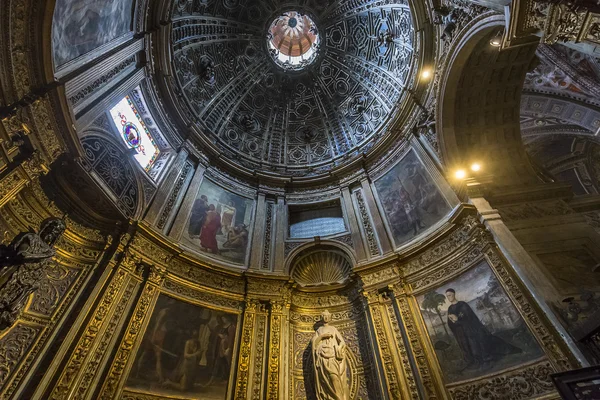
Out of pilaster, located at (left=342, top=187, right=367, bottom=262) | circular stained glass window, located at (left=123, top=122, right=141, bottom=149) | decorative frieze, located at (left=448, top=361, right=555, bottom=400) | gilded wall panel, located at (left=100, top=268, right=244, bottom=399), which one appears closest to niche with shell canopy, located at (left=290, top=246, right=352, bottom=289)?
pilaster, located at (left=342, top=187, right=367, bottom=262)

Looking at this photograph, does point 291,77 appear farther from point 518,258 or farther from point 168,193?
point 518,258

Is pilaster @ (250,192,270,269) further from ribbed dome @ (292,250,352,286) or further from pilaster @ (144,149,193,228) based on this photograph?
pilaster @ (144,149,193,228)

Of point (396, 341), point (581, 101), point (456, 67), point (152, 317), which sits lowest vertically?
point (396, 341)

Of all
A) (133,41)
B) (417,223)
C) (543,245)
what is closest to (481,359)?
(543,245)

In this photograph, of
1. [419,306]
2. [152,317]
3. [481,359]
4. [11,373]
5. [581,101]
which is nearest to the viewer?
[11,373]

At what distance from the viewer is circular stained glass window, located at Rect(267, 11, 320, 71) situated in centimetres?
1880

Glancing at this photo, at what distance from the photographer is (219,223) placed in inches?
474

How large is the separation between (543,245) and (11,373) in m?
12.3

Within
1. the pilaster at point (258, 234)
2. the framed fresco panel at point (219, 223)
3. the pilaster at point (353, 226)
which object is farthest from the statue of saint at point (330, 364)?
the framed fresco panel at point (219, 223)

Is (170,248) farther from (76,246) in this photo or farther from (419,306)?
(419,306)

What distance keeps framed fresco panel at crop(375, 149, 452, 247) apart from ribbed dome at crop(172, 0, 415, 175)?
283 cm

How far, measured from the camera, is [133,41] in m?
9.73

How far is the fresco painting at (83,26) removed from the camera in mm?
6711

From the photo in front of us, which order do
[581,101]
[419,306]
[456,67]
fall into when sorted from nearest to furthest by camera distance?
[419,306] < [456,67] < [581,101]
